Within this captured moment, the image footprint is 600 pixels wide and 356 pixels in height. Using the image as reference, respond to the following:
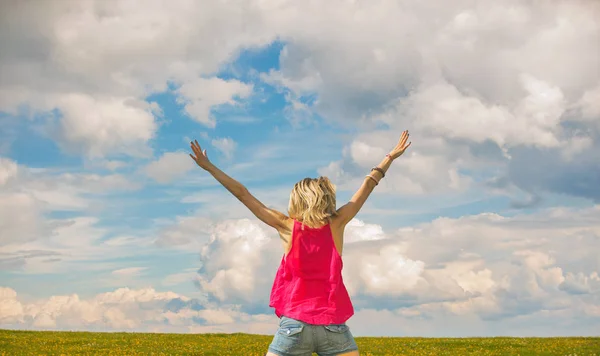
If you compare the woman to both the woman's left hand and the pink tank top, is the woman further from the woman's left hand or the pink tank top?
the woman's left hand

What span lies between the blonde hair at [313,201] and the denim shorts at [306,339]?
93 cm

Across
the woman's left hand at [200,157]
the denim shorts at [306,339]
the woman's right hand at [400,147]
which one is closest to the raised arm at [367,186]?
the woman's right hand at [400,147]

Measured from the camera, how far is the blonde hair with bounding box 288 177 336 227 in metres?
5.57

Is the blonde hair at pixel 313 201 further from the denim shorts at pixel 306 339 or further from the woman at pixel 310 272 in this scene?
the denim shorts at pixel 306 339

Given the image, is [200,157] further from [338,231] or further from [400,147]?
[400,147]

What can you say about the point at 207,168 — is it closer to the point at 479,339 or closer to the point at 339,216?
the point at 339,216

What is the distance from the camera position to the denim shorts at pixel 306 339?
217 inches

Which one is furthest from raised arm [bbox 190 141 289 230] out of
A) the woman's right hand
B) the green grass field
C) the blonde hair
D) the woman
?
the green grass field

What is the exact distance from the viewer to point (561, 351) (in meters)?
24.0

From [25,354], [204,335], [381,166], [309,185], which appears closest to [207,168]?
[309,185]

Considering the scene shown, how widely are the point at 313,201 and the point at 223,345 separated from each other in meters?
20.9

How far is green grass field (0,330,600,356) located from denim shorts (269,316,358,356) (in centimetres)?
1705

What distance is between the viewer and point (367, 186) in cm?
639

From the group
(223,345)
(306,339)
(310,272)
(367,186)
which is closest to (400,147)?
(367,186)
